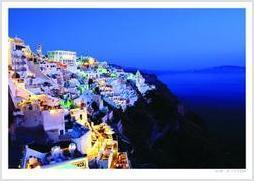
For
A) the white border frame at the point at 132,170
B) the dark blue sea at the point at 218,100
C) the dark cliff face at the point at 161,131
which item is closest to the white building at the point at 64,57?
the white border frame at the point at 132,170

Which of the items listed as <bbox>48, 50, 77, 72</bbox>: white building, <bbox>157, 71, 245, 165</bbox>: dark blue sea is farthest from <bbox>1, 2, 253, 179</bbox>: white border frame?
<bbox>48, 50, 77, 72</bbox>: white building

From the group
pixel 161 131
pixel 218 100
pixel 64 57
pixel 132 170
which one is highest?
pixel 64 57

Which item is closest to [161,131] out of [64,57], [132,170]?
[132,170]

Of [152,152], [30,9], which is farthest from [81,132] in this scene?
[30,9]

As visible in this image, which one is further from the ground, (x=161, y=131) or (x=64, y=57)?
(x=64, y=57)

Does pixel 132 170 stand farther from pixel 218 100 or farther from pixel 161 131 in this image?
pixel 218 100

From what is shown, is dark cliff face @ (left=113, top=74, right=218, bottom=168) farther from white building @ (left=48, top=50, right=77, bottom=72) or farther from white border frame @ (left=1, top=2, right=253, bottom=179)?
white building @ (left=48, top=50, right=77, bottom=72)

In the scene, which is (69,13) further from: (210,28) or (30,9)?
(210,28)
